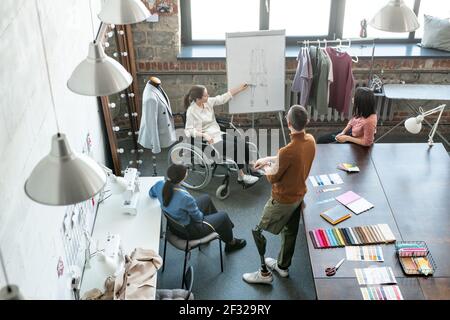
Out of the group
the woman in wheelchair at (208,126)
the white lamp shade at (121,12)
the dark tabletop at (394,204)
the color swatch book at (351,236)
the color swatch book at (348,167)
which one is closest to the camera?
the white lamp shade at (121,12)

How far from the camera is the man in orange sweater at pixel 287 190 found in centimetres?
373

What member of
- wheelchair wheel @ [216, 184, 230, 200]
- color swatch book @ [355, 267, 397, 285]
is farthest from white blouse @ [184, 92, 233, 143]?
color swatch book @ [355, 267, 397, 285]

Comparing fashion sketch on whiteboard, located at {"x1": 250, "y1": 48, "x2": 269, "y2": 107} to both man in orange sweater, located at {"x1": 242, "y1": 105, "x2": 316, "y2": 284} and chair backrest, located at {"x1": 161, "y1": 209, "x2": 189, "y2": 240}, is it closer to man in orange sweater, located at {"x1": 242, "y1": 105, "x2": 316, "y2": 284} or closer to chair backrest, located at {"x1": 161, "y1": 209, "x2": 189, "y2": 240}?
man in orange sweater, located at {"x1": 242, "y1": 105, "x2": 316, "y2": 284}

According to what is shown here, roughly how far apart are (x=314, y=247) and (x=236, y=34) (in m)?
2.62

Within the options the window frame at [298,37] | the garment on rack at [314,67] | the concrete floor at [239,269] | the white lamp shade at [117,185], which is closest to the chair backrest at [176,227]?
the white lamp shade at [117,185]

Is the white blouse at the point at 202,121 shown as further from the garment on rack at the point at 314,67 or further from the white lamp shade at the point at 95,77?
the white lamp shade at the point at 95,77

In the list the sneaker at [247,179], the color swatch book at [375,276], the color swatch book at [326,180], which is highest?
the color swatch book at [326,180]

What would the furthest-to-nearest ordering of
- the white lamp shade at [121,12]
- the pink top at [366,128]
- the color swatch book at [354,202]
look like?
the pink top at [366,128], the color swatch book at [354,202], the white lamp shade at [121,12]

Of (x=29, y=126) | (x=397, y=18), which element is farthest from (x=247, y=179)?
(x=29, y=126)

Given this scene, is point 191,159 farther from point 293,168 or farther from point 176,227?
point 293,168

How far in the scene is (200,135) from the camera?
5.15 metres

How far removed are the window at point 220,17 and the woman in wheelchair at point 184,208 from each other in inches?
108

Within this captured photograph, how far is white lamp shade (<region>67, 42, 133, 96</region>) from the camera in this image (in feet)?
8.64

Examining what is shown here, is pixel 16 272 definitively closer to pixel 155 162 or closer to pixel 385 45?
pixel 155 162
